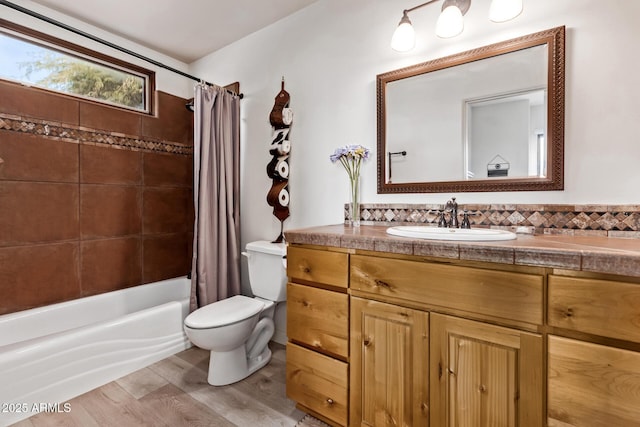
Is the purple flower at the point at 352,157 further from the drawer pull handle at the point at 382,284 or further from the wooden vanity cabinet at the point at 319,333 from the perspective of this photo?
the drawer pull handle at the point at 382,284

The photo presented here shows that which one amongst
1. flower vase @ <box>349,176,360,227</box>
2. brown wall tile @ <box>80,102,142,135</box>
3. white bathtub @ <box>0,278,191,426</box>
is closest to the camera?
white bathtub @ <box>0,278,191,426</box>

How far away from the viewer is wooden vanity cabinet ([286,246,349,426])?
4.24ft

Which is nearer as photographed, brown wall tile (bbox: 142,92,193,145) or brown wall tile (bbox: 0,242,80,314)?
brown wall tile (bbox: 0,242,80,314)

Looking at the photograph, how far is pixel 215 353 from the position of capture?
1789mm

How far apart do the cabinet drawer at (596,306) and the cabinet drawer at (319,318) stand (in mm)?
713

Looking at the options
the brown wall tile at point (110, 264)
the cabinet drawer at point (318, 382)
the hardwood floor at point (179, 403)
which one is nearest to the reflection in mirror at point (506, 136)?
the cabinet drawer at point (318, 382)

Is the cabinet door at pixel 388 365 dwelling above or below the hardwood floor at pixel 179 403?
above

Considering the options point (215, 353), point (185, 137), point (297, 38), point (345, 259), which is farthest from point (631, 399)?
point (185, 137)

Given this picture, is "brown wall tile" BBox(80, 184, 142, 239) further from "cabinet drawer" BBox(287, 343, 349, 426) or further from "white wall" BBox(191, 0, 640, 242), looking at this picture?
"cabinet drawer" BBox(287, 343, 349, 426)

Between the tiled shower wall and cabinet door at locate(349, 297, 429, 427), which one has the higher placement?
the tiled shower wall

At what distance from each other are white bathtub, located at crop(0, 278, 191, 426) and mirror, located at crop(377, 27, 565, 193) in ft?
5.86

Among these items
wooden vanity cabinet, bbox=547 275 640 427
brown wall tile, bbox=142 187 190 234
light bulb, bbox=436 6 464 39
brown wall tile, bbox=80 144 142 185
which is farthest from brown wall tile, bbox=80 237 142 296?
wooden vanity cabinet, bbox=547 275 640 427

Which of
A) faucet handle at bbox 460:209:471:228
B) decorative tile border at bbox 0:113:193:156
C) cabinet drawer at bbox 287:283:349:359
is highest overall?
decorative tile border at bbox 0:113:193:156

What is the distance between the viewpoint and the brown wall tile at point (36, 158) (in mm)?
1836
